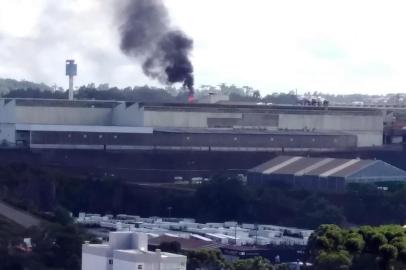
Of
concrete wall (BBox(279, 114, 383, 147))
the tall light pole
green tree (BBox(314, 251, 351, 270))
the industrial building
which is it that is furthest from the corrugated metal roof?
green tree (BBox(314, 251, 351, 270))

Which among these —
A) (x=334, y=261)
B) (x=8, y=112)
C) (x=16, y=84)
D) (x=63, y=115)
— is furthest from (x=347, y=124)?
(x=16, y=84)

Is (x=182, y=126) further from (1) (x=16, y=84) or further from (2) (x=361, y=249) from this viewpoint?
(1) (x=16, y=84)

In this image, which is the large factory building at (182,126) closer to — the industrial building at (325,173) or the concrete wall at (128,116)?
the concrete wall at (128,116)

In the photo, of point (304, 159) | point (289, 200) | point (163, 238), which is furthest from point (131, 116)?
point (163, 238)

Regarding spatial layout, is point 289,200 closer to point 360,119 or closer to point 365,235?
point 360,119

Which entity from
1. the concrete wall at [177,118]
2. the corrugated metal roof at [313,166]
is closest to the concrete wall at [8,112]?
the concrete wall at [177,118]

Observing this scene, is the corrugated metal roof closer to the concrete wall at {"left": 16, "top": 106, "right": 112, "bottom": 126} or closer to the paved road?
the concrete wall at {"left": 16, "top": 106, "right": 112, "bottom": 126}
